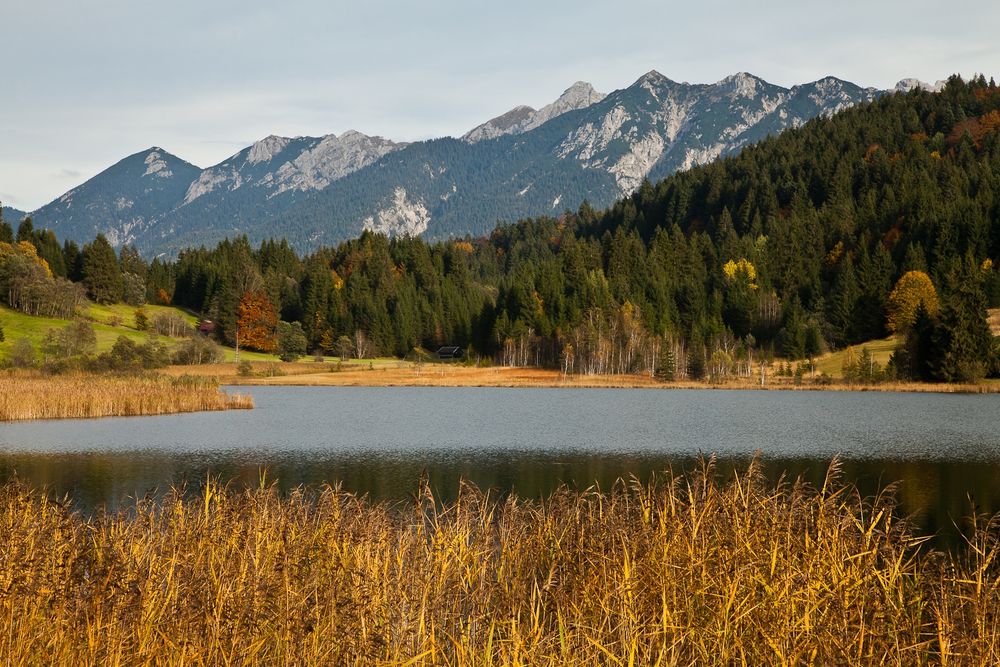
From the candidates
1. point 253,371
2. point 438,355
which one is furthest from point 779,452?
point 438,355

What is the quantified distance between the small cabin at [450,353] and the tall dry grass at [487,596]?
4880 inches

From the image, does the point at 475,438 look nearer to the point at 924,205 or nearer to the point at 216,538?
the point at 216,538

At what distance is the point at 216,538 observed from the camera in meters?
12.4

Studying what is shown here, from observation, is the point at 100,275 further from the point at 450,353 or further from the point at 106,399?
the point at 106,399

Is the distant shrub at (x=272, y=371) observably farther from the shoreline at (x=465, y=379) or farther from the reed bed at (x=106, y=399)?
the reed bed at (x=106, y=399)

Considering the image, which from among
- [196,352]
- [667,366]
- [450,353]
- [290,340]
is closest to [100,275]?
[290,340]

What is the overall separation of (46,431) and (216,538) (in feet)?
122

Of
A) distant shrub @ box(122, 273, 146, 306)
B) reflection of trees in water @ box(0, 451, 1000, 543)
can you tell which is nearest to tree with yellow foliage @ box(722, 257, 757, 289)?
distant shrub @ box(122, 273, 146, 306)

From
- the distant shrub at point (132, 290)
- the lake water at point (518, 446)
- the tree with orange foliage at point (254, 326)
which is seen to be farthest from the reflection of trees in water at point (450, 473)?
the distant shrub at point (132, 290)

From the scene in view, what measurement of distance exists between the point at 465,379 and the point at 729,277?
54637mm

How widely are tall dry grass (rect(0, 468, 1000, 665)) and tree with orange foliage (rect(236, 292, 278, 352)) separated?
409 feet

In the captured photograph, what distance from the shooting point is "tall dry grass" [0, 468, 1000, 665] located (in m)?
7.70

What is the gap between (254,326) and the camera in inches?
5300

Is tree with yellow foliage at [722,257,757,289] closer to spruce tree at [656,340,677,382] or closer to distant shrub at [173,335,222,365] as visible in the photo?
spruce tree at [656,340,677,382]
